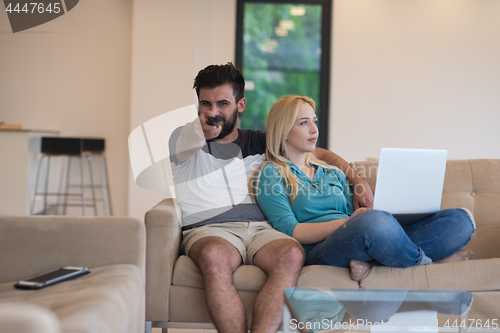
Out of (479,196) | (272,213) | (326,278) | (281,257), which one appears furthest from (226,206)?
(479,196)

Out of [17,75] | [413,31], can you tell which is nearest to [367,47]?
[413,31]

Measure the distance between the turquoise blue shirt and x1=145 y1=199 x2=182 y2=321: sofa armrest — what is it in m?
0.45

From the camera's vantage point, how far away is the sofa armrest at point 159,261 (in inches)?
69.7

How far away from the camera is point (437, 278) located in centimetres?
174

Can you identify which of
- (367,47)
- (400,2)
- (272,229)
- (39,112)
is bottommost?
(272,229)

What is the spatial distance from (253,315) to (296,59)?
4108 mm

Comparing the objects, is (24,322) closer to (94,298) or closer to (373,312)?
(94,298)

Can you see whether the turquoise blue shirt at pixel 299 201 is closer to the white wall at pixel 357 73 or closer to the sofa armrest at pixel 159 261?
the sofa armrest at pixel 159 261

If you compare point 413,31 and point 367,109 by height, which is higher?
point 413,31

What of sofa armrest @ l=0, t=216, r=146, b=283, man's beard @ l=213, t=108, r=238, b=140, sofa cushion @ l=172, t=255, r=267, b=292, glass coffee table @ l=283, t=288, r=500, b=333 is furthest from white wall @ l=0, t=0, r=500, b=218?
glass coffee table @ l=283, t=288, r=500, b=333

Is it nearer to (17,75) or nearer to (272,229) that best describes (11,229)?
(272,229)

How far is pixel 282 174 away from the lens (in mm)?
2062

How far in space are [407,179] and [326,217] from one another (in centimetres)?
40

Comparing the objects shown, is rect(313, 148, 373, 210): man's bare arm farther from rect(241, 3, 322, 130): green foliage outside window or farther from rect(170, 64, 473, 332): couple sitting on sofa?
rect(241, 3, 322, 130): green foliage outside window
